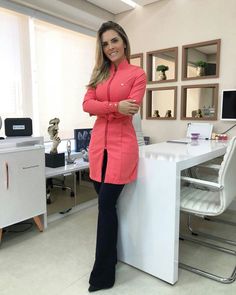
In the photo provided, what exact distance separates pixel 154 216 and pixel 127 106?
0.75 metres

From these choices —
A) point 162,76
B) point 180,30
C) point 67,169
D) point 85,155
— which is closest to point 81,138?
point 85,155

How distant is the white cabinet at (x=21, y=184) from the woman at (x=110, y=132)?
84 centimetres

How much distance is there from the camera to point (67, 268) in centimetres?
186

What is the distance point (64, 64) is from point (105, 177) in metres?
2.28

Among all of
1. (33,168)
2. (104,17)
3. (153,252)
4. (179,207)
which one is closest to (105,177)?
(179,207)

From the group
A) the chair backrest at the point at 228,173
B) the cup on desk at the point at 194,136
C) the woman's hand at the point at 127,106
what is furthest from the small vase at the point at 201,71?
the woman's hand at the point at 127,106

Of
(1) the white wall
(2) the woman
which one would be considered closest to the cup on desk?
(1) the white wall

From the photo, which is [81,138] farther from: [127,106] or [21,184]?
[127,106]

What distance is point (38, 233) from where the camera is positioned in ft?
7.86

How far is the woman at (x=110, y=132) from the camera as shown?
152 cm

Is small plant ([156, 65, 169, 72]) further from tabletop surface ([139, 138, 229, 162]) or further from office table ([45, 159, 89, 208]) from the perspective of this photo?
office table ([45, 159, 89, 208])

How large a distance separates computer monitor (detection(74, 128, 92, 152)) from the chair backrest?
6.92 feet

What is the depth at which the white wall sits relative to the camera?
9.23 feet

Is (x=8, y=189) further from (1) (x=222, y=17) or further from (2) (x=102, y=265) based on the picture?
(1) (x=222, y=17)
